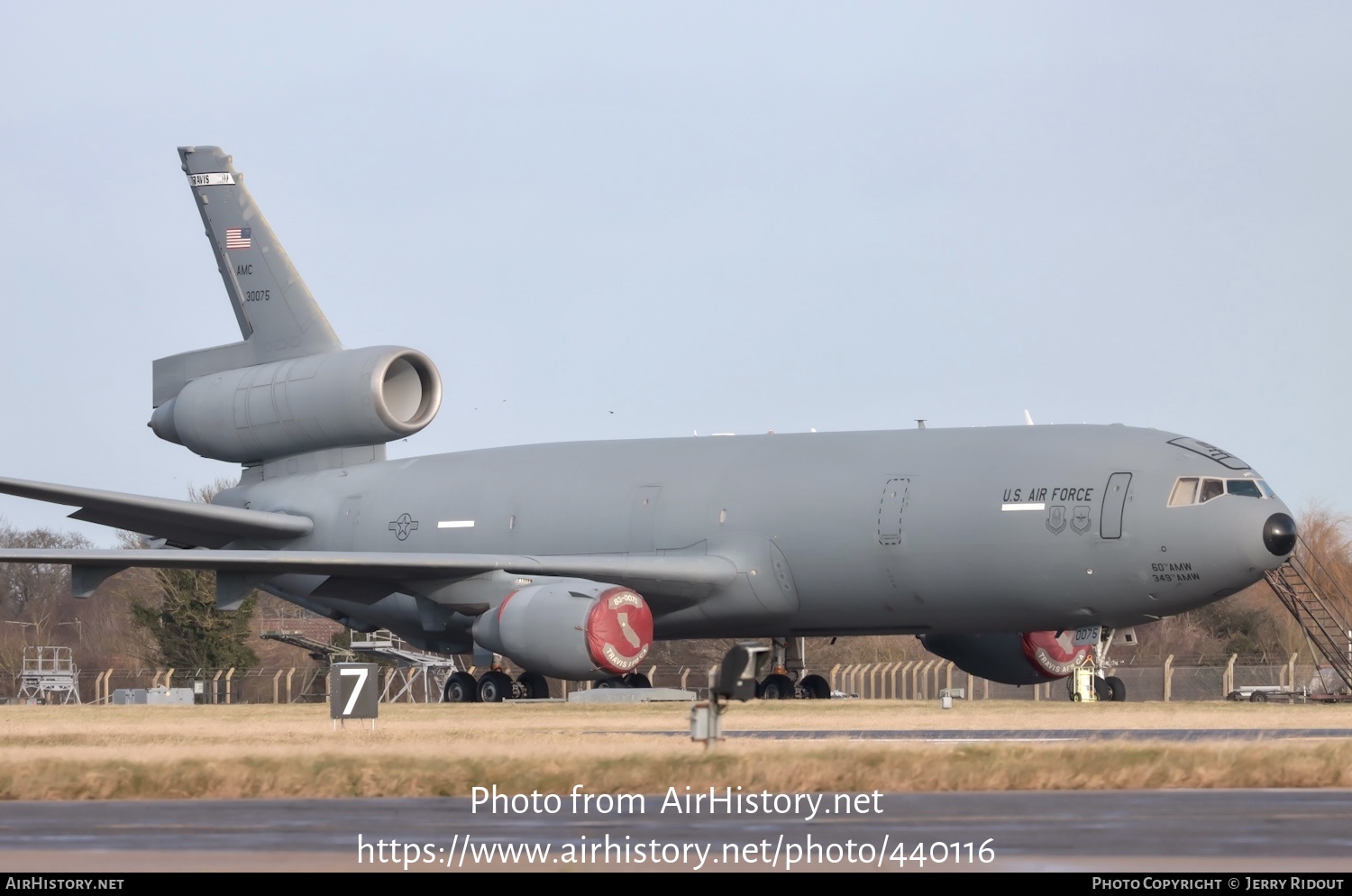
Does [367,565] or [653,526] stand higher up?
[653,526]

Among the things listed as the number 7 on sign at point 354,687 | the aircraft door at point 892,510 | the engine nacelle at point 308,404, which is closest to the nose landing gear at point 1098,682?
the aircraft door at point 892,510

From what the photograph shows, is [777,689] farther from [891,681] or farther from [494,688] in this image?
[891,681]

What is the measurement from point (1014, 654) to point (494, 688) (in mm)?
8081

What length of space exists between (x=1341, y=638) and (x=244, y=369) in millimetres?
19051

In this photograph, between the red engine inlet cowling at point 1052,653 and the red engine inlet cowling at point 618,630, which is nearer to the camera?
the red engine inlet cowling at point 618,630

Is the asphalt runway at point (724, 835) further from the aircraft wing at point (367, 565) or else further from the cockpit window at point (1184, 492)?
the aircraft wing at point (367, 565)

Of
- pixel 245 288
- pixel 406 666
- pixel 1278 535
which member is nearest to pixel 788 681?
pixel 1278 535

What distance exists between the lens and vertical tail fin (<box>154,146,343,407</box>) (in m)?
35.9

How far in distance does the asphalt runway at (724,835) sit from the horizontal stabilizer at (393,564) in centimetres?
1618

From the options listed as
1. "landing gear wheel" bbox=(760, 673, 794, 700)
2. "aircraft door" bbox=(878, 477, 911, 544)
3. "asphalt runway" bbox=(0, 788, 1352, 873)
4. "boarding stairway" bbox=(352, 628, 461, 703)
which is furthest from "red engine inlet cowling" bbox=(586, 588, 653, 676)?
"boarding stairway" bbox=(352, 628, 461, 703)

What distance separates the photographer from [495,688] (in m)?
30.4

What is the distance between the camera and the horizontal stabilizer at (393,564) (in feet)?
90.8
